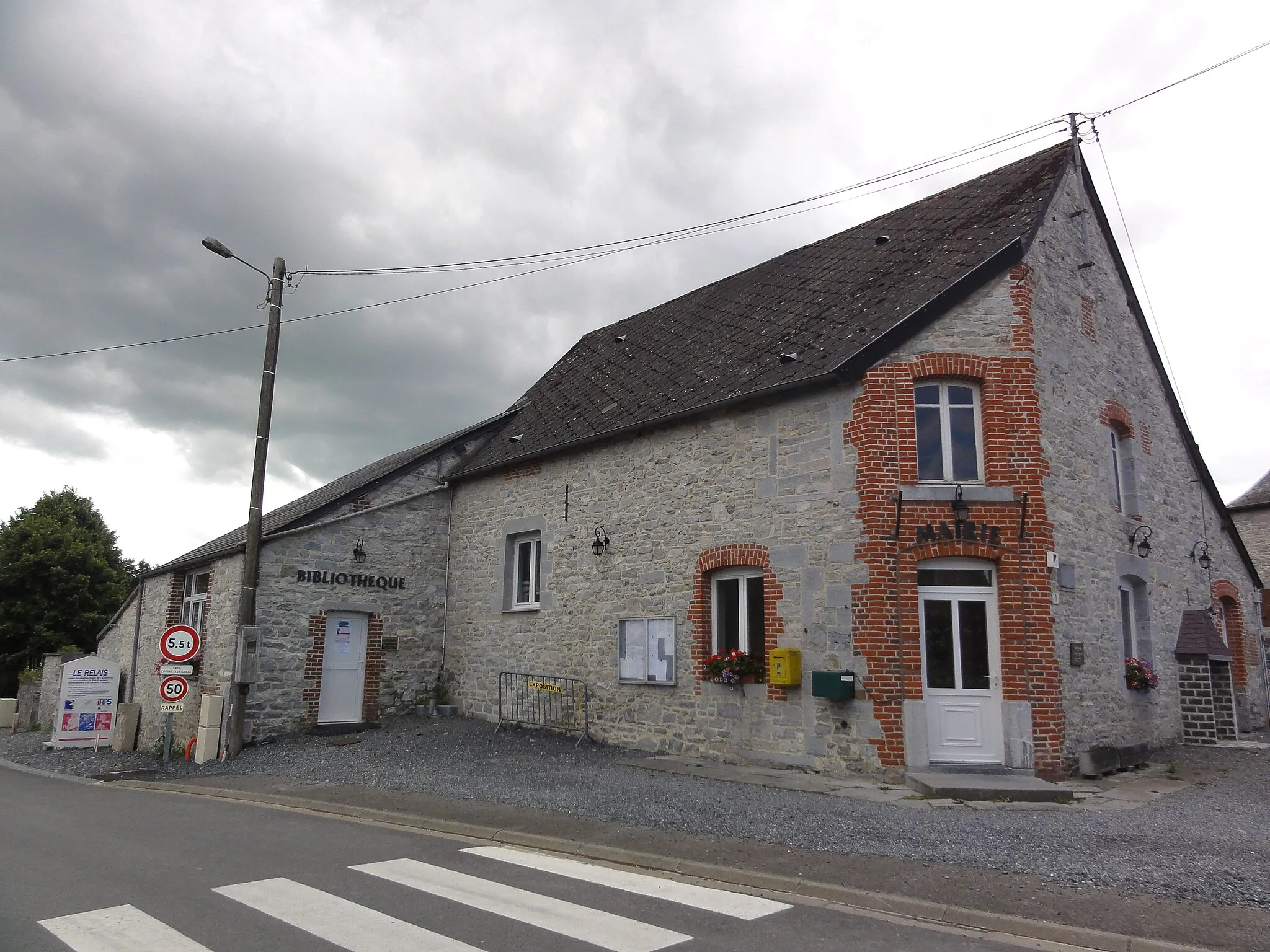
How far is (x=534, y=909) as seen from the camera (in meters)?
5.43

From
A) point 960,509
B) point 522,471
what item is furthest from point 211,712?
point 960,509

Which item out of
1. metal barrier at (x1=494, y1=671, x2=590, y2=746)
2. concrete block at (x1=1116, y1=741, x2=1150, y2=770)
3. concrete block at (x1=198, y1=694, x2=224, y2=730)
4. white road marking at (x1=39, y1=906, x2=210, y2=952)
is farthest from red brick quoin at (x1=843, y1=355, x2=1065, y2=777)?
concrete block at (x1=198, y1=694, x2=224, y2=730)

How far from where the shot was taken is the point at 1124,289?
14531mm

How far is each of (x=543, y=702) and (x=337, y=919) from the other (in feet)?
30.3

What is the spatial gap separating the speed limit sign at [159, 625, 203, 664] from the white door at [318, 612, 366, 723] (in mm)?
2635

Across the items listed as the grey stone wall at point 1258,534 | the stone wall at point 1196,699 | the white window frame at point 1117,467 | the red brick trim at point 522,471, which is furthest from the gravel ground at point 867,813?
Result: the grey stone wall at point 1258,534

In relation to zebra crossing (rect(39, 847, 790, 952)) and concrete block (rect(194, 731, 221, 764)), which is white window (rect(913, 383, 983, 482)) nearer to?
zebra crossing (rect(39, 847, 790, 952))

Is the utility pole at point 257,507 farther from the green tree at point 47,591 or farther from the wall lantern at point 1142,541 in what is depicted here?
the green tree at point 47,591

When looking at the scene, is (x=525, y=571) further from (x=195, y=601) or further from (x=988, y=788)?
(x=988, y=788)

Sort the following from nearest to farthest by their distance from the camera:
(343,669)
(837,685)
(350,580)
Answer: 1. (837,685)
2. (343,669)
3. (350,580)

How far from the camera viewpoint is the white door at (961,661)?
10141 mm

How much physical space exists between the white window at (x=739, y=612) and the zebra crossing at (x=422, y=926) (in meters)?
5.37

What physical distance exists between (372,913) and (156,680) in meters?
14.4

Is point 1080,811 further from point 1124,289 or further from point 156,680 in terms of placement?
point 156,680
